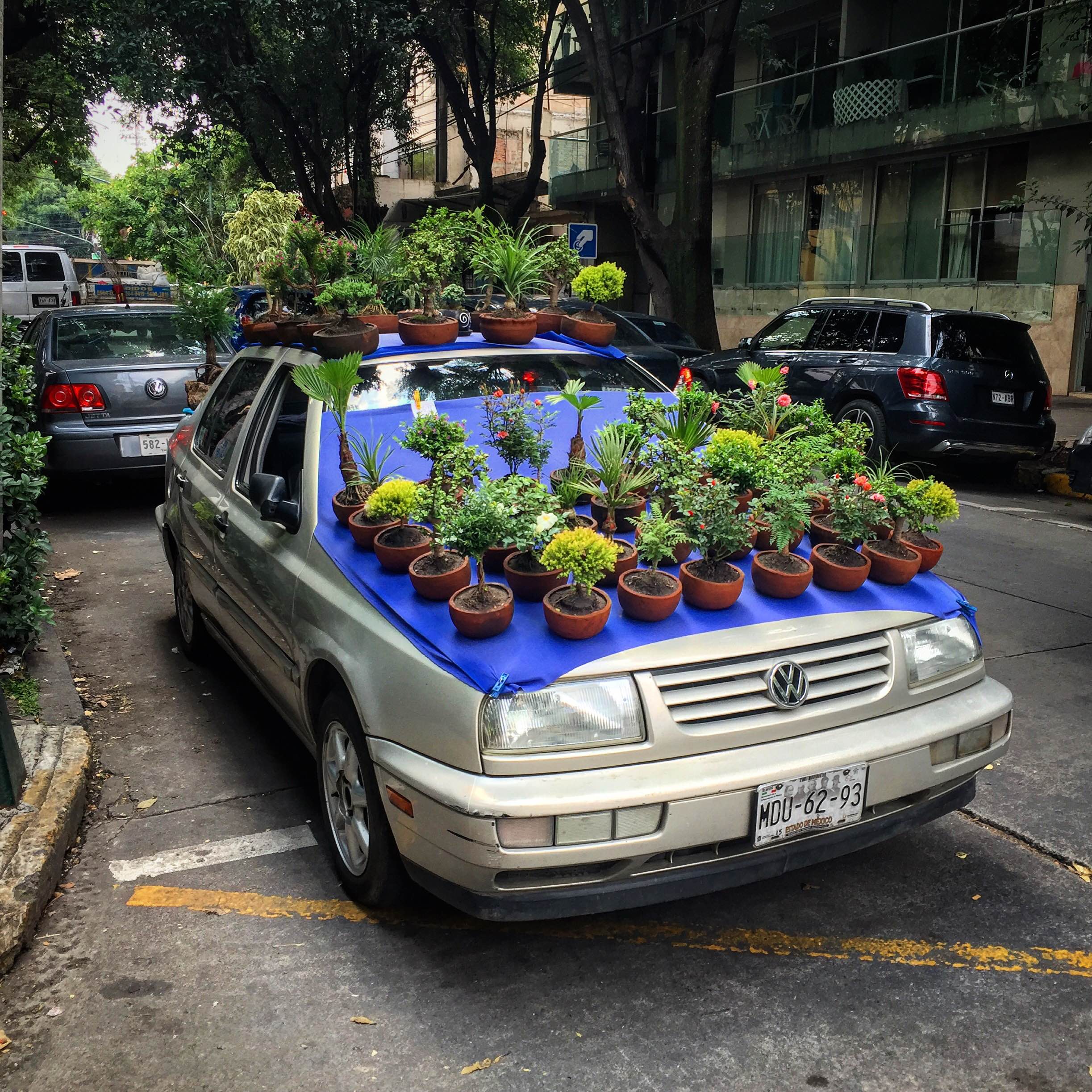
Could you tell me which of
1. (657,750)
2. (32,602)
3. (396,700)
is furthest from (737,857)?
(32,602)

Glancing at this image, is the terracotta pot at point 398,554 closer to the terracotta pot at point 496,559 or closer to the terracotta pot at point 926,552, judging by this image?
the terracotta pot at point 496,559

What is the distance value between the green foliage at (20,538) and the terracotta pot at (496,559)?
2.54 meters

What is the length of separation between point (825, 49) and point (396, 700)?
915 inches

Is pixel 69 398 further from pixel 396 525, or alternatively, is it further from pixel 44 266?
pixel 44 266

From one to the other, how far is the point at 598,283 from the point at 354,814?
104 inches

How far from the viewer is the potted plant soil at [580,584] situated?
9.59ft

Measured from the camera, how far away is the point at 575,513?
371 cm

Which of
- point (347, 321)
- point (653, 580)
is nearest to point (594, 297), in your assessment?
point (347, 321)

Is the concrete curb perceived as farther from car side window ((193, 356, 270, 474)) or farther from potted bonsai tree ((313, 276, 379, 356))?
potted bonsai tree ((313, 276, 379, 356))

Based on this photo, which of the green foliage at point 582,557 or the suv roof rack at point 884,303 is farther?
the suv roof rack at point 884,303

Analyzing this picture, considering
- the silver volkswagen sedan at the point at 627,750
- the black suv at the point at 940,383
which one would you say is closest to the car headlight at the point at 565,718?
the silver volkswagen sedan at the point at 627,750

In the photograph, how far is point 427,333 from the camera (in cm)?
448

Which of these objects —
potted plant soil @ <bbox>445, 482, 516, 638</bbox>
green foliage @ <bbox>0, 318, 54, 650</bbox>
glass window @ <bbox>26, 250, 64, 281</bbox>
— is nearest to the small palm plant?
potted plant soil @ <bbox>445, 482, 516, 638</bbox>

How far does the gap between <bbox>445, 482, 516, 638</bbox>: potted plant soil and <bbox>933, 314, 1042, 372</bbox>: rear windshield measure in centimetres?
854
